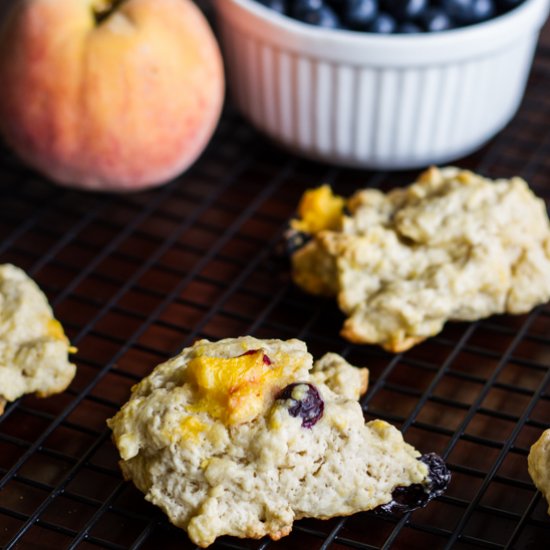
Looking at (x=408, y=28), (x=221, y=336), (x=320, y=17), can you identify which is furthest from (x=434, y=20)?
(x=221, y=336)

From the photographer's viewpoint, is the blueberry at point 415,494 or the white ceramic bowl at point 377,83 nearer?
the blueberry at point 415,494

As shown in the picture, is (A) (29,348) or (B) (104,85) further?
(B) (104,85)

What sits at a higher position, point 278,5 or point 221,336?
point 278,5

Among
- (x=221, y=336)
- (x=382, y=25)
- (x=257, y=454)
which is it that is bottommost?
(x=221, y=336)

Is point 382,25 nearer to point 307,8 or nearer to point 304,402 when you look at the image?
point 307,8

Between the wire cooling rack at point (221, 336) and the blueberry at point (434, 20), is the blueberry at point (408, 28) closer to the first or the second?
the blueberry at point (434, 20)

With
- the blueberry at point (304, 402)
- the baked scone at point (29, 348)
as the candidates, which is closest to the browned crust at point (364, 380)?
the blueberry at point (304, 402)
